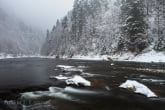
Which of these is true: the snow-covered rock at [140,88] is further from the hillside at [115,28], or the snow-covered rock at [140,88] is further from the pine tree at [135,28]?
the pine tree at [135,28]

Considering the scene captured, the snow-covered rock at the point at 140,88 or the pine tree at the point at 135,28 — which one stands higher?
the pine tree at the point at 135,28

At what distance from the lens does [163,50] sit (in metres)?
39.7

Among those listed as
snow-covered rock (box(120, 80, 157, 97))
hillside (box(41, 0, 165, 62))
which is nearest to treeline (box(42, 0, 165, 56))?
hillside (box(41, 0, 165, 62))

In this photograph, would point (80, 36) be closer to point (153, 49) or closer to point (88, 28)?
point (88, 28)

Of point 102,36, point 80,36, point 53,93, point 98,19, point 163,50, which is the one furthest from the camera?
point 80,36

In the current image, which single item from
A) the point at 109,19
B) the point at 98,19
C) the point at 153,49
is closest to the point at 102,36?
the point at 109,19

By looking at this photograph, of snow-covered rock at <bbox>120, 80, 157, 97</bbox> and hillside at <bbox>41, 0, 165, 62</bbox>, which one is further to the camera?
hillside at <bbox>41, 0, 165, 62</bbox>

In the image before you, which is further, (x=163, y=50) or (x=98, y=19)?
(x=98, y=19)

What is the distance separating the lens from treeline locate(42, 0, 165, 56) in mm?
46281

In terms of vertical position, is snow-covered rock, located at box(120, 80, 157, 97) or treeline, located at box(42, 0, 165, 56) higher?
treeline, located at box(42, 0, 165, 56)

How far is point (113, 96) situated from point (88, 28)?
228 ft

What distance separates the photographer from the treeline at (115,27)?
46281mm

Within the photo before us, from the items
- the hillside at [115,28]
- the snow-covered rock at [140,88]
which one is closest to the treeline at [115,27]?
the hillside at [115,28]

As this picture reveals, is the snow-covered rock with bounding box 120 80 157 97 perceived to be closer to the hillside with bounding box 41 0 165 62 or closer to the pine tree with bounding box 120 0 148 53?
the hillside with bounding box 41 0 165 62
